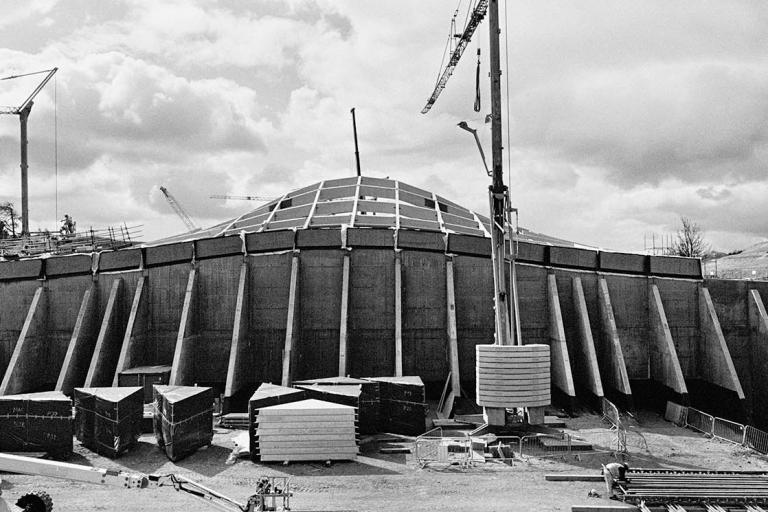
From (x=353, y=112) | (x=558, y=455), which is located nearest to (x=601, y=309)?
(x=558, y=455)

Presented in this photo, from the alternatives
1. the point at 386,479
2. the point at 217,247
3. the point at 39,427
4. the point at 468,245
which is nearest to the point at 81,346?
the point at 217,247

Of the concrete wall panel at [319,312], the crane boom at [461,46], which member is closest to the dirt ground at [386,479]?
the concrete wall panel at [319,312]

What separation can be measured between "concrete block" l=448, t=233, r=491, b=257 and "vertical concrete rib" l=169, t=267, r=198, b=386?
42.0ft

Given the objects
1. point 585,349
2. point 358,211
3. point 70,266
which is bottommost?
point 585,349

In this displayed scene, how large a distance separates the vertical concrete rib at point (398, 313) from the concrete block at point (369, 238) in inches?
31.9

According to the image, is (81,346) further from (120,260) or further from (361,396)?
(361,396)

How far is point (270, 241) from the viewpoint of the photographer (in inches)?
1296

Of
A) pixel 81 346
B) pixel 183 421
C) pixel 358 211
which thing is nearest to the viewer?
pixel 183 421

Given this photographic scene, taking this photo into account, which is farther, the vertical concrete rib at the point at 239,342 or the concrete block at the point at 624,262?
the concrete block at the point at 624,262

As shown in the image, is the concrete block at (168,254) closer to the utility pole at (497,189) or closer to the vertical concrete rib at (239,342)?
the vertical concrete rib at (239,342)

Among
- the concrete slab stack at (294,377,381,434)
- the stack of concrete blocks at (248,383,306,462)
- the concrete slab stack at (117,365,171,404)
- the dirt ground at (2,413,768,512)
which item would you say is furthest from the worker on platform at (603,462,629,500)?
the concrete slab stack at (117,365,171,404)

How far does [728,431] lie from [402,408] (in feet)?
37.1

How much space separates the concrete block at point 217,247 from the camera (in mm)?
32875

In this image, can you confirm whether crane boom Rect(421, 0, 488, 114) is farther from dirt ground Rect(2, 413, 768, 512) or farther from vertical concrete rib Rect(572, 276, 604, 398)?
dirt ground Rect(2, 413, 768, 512)
